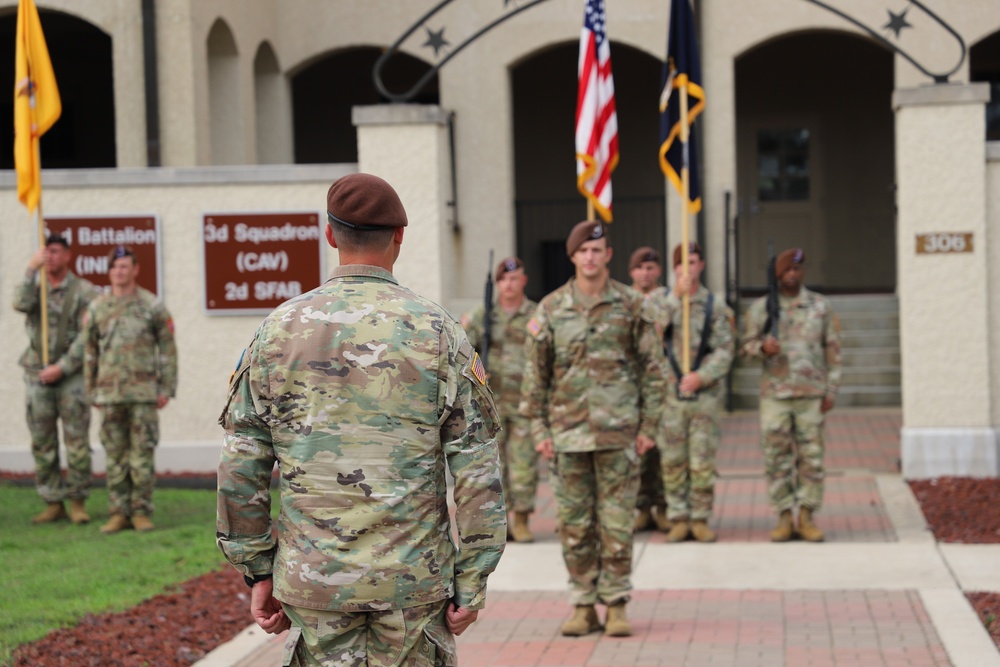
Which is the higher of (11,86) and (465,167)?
(11,86)

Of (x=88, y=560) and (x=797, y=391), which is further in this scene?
(x=797, y=391)

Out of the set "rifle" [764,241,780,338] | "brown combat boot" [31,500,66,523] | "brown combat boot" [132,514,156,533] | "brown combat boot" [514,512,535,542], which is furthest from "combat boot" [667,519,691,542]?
"brown combat boot" [31,500,66,523]

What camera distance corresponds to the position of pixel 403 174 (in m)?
11.3

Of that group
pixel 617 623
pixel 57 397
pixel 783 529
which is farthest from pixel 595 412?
pixel 57 397

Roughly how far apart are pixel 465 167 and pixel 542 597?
9499mm

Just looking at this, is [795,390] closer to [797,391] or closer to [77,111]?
[797,391]

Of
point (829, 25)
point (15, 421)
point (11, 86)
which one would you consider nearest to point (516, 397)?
point (15, 421)

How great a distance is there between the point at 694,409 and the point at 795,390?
29.3 inches

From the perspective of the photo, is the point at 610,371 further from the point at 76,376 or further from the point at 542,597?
the point at 76,376

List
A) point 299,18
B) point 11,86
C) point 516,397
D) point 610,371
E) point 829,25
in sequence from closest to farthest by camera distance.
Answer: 1. point 610,371
2. point 516,397
3. point 829,25
4. point 299,18
5. point 11,86

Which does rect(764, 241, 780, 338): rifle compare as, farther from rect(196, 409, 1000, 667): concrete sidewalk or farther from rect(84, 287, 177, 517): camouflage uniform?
rect(84, 287, 177, 517): camouflage uniform

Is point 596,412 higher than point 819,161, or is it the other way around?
point 819,161

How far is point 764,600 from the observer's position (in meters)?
7.42

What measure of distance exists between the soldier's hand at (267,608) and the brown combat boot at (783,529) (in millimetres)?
5844
